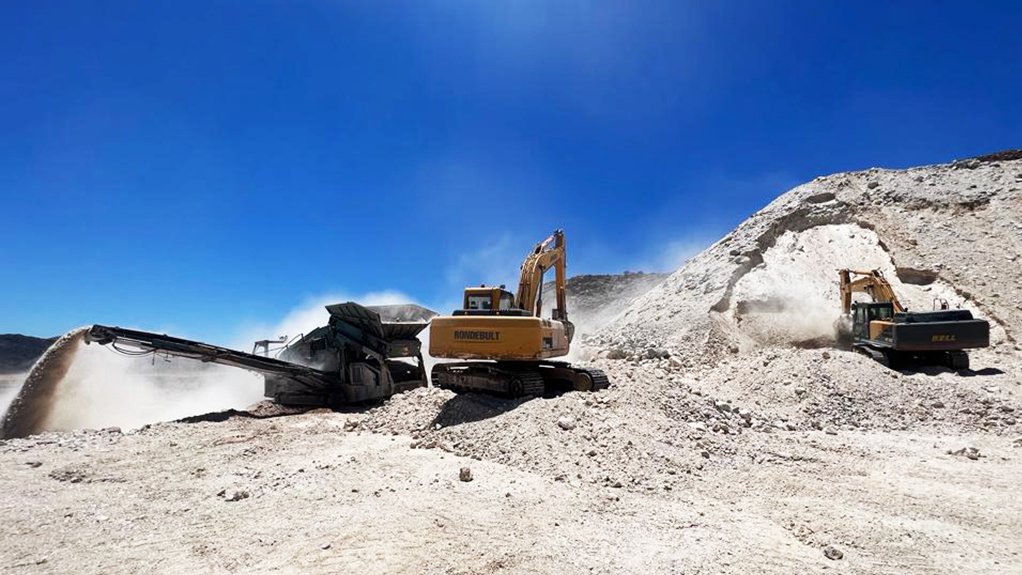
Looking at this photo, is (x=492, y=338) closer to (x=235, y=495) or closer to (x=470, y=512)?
(x=470, y=512)

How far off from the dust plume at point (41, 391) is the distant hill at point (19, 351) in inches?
1137

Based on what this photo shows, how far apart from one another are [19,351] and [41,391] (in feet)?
116

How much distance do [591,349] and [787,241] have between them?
909cm

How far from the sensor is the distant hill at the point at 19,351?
3108 centimetres

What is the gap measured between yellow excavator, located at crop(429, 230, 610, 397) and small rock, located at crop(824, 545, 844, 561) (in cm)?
494

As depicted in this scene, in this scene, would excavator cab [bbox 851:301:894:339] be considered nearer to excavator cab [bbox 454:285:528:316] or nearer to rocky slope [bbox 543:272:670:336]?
excavator cab [bbox 454:285:528:316]

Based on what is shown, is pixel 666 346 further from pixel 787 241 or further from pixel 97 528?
pixel 97 528

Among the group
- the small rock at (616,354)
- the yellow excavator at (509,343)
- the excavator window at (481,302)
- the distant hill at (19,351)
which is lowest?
the distant hill at (19,351)

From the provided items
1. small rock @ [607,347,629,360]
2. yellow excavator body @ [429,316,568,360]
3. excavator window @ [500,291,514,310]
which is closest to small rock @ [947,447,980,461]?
yellow excavator body @ [429,316,568,360]

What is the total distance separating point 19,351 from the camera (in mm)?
34438

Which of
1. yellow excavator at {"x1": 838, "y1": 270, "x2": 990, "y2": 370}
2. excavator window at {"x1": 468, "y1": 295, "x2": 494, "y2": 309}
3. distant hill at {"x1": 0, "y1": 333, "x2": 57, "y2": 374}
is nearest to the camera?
excavator window at {"x1": 468, "y1": 295, "x2": 494, "y2": 309}

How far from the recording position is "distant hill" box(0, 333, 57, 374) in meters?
31.1

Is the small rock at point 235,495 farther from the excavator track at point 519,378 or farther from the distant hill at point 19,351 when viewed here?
the distant hill at point 19,351

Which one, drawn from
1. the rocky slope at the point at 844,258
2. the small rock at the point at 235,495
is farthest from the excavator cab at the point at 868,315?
the small rock at the point at 235,495
